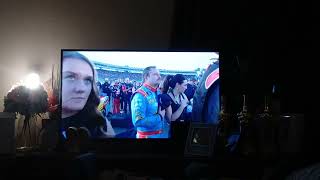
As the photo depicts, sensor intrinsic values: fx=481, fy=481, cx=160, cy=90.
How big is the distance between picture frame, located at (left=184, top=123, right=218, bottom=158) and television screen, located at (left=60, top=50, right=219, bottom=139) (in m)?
0.15

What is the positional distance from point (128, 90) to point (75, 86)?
34 cm

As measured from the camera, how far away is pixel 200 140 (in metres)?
2.98

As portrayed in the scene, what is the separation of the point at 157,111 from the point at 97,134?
42 centimetres

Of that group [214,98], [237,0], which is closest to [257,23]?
[237,0]

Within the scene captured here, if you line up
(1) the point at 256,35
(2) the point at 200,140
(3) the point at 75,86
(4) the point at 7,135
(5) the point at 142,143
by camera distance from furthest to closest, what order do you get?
(1) the point at 256,35 < (5) the point at 142,143 < (3) the point at 75,86 < (2) the point at 200,140 < (4) the point at 7,135

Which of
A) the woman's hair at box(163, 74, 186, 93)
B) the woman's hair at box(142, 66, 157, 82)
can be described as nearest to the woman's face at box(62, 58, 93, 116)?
the woman's hair at box(142, 66, 157, 82)

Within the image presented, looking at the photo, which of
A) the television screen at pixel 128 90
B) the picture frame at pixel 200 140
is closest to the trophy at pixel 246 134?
the picture frame at pixel 200 140

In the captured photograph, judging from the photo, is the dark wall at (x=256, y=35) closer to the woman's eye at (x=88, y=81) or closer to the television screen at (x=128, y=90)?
the television screen at (x=128, y=90)

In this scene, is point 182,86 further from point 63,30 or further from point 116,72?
point 63,30

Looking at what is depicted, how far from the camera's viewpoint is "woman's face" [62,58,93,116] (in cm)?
309

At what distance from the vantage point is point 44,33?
11.2 ft

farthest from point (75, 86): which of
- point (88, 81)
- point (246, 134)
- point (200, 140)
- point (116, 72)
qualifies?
point (246, 134)

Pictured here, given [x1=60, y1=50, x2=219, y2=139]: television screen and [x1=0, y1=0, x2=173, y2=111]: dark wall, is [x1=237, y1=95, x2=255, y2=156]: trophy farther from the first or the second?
[x1=0, y1=0, x2=173, y2=111]: dark wall

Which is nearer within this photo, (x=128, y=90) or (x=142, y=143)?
(x=128, y=90)
